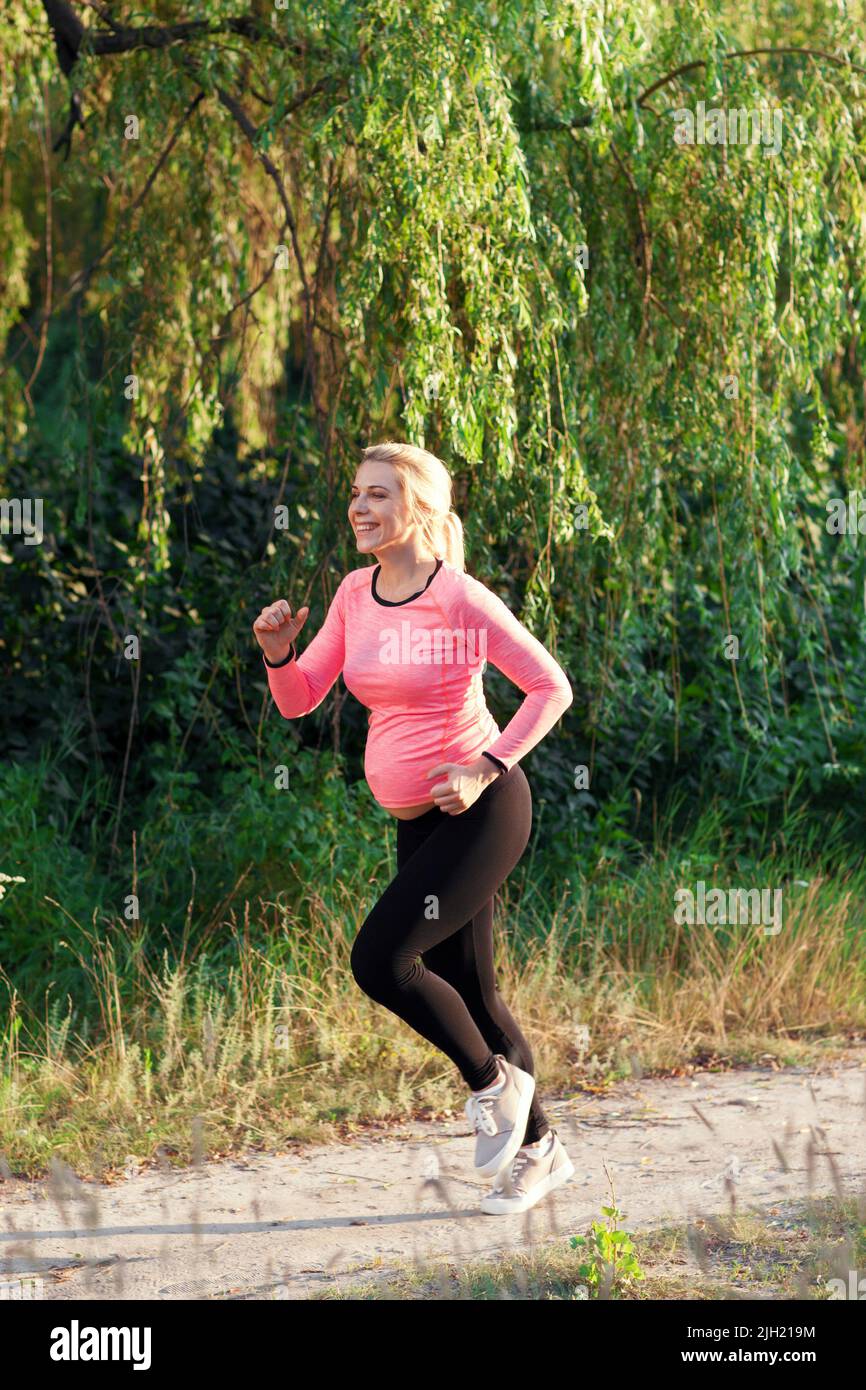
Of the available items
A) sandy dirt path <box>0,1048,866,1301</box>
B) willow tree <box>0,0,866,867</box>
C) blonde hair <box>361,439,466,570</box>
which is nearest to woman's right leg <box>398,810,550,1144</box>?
sandy dirt path <box>0,1048,866,1301</box>

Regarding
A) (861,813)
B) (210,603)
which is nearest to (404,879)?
(210,603)

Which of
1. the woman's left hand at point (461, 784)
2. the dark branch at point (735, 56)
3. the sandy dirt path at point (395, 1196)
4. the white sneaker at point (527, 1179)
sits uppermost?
the dark branch at point (735, 56)

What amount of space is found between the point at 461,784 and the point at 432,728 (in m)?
0.21

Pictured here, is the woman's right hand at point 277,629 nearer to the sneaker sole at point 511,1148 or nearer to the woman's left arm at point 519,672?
the woman's left arm at point 519,672

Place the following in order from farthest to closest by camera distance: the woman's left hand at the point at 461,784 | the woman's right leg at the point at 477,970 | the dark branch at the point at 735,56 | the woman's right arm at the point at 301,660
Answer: the dark branch at the point at 735,56
the woman's right leg at the point at 477,970
the woman's right arm at the point at 301,660
the woman's left hand at the point at 461,784

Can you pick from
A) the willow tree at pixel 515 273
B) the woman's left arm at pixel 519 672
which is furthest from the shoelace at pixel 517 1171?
the willow tree at pixel 515 273

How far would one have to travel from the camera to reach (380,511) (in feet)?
13.1

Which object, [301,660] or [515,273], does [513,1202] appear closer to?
[301,660]

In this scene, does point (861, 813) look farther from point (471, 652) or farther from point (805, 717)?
point (471, 652)

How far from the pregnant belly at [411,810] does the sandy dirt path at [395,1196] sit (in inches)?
37.8

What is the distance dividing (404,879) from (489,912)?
0.38m

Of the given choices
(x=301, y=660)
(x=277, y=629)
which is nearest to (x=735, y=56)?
(x=301, y=660)

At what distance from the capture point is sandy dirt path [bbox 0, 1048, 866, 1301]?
13.1 ft

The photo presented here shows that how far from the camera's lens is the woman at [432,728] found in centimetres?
397
